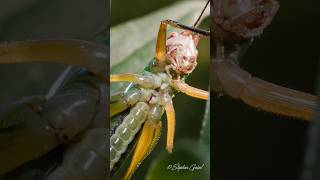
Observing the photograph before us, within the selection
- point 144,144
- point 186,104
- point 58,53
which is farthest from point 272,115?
point 58,53

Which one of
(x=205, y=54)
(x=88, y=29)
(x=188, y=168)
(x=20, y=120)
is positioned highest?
(x=88, y=29)

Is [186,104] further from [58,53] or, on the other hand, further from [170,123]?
[58,53]

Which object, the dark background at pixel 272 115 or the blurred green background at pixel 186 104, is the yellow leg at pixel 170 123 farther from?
the dark background at pixel 272 115

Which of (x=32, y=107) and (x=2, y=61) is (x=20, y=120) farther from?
(x=2, y=61)

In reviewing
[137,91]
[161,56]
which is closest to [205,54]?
[161,56]

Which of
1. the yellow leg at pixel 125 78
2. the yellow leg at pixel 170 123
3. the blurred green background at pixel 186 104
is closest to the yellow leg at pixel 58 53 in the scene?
the yellow leg at pixel 125 78

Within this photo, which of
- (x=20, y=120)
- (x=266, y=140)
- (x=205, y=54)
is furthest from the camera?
(x=266, y=140)

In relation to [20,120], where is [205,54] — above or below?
above

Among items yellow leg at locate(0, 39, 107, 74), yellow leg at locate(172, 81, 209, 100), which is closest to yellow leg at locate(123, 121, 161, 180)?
yellow leg at locate(172, 81, 209, 100)
